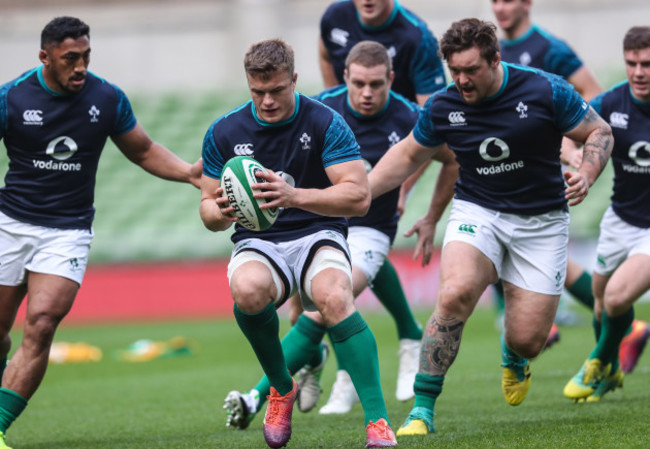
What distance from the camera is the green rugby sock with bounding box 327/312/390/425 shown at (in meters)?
5.25

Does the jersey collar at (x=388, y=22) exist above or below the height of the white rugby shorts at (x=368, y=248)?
above

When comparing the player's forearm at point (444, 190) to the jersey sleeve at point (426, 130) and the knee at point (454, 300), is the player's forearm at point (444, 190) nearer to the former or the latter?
the jersey sleeve at point (426, 130)

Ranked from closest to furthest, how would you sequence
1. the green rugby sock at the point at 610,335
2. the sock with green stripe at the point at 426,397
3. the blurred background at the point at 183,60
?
the sock with green stripe at the point at 426,397, the green rugby sock at the point at 610,335, the blurred background at the point at 183,60

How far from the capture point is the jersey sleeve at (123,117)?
251 inches

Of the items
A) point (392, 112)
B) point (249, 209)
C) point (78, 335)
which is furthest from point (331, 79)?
point (78, 335)

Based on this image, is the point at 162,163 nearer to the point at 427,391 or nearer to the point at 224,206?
the point at 224,206

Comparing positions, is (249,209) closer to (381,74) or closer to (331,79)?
(381,74)

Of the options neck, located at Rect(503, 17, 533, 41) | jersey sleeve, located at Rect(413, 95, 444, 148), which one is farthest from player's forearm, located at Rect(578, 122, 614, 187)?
neck, located at Rect(503, 17, 533, 41)

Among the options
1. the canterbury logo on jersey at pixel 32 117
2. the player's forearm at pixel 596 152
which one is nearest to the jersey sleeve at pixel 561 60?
the player's forearm at pixel 596 152

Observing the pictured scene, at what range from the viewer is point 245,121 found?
5.70m

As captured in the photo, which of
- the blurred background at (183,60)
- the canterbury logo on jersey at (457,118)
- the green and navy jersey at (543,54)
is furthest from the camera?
the blurred background at (183,60)

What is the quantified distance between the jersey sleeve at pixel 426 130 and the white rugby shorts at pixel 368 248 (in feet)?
4.17

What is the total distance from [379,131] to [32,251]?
263 centimetres

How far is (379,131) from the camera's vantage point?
293 inches
